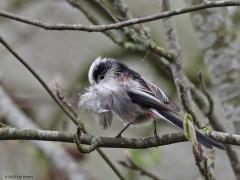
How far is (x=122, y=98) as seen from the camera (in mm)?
2287

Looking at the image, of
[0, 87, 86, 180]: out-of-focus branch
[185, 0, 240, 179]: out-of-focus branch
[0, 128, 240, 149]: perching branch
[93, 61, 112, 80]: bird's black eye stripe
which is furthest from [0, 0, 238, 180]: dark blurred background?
[0, 128, 240, 149]: perching branch

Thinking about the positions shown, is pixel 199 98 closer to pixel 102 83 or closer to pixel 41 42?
pixel 102 83

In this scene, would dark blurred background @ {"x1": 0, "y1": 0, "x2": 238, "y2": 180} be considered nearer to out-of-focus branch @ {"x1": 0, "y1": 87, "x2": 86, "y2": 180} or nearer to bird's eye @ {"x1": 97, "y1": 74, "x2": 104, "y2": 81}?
out-of-focus branch @ {"x1": 0, "y1": 87, "x2": 86, "y2": 180}

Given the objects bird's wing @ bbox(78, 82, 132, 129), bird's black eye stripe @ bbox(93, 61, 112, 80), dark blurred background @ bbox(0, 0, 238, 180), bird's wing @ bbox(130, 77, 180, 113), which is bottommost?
dark blurred background @ bbox(0, 0, 238, 180)

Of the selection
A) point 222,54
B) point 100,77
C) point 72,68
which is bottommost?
point 72,68

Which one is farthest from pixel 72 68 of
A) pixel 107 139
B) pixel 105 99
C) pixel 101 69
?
pixel 107 139

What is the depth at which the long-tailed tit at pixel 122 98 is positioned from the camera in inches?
89.1

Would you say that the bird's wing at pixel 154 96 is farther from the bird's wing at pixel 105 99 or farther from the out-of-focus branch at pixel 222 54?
the out-of-focus branch at pixel 222 54

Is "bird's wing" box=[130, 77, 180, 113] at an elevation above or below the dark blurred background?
above

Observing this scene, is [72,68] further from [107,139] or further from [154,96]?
[107,139]

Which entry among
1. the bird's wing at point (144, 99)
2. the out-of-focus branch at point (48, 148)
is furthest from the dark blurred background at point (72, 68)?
the bird's wing at point (144, 99)

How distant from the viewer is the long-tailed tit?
2264mm

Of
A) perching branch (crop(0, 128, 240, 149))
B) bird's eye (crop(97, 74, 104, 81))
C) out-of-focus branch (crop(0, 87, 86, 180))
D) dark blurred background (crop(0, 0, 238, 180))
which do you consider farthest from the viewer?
dark blurred background (crop(0, 0, 238, 180))

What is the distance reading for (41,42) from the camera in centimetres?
596
